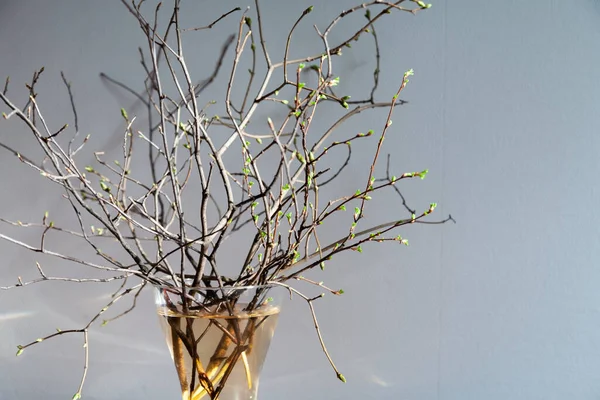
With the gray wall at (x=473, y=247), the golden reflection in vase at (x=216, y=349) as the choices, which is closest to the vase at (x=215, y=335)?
the golden reflection in vase at (x=216, y=349)

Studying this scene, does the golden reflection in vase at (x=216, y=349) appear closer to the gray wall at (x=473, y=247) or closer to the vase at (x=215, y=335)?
the vase at (x=215, y=335)

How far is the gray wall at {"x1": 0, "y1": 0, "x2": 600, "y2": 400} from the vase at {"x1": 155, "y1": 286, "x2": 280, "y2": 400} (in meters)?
0.25

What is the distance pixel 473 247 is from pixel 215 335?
46 centimetres

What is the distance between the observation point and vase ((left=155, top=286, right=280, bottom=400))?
672mm

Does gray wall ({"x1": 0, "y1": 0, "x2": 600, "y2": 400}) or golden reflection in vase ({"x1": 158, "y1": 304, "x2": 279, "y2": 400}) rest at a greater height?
gray wall ({"x1": 0, "y1": 0, "x2": 600, "y2": 400})

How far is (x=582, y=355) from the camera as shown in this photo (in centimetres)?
89

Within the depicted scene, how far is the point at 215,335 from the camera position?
0.68 meters

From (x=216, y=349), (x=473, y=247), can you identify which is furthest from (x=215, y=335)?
(x=473, y=247)

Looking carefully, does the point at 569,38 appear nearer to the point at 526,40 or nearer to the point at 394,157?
the point at 526,40

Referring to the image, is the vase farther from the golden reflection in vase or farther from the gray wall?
the gray wall

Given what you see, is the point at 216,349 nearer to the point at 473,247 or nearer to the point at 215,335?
the point at 215,335

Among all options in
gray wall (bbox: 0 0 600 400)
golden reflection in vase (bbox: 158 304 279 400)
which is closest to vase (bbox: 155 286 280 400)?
golden reflection in vase (bbox: 158 304 279 400)

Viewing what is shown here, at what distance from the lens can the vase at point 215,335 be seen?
2.20 feet

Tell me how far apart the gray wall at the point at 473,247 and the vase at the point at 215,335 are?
0.25 metres
